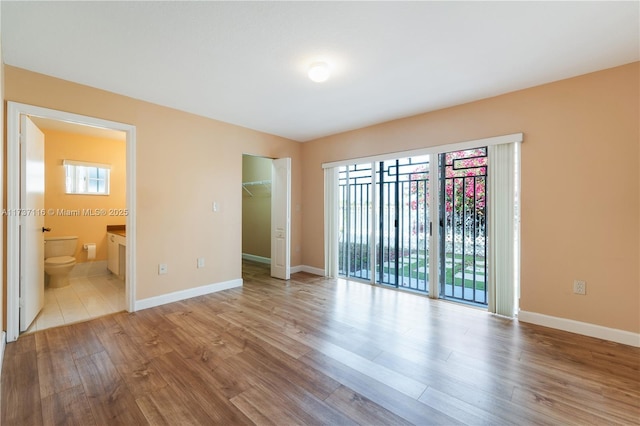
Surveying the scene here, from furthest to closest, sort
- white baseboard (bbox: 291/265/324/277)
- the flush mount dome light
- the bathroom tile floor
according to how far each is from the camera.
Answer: white baseboard (bbox: 291/265/324/277) → the bathroom tile floor → the flush mount dome light

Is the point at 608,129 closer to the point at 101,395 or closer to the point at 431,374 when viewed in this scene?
the point at 431,374

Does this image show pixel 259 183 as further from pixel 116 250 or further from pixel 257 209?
pixel 116 250

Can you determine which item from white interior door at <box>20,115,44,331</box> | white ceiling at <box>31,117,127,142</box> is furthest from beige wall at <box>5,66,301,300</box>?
white ceiling at <box>31,117,127,142</box>

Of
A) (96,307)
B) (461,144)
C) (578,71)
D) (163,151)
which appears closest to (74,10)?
(163,151)

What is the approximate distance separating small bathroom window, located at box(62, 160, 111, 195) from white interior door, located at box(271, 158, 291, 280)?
3.21m

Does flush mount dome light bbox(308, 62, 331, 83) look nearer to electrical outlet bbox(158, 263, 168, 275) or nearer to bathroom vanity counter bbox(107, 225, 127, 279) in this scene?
electrical outlet bbox(158, 263, 168, 275)

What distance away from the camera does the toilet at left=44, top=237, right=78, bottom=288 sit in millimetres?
3863

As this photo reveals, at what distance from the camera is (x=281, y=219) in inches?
187

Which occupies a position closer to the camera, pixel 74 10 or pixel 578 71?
pixel 74 10

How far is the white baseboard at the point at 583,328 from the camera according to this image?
241cm

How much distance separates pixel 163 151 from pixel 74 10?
69.7 inches

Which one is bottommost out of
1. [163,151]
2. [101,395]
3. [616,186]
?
[101,395]

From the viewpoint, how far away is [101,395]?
1748 millimetres

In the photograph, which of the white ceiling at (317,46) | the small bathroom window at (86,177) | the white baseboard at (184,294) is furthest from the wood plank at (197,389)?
the small bathroom window at (86,177)
